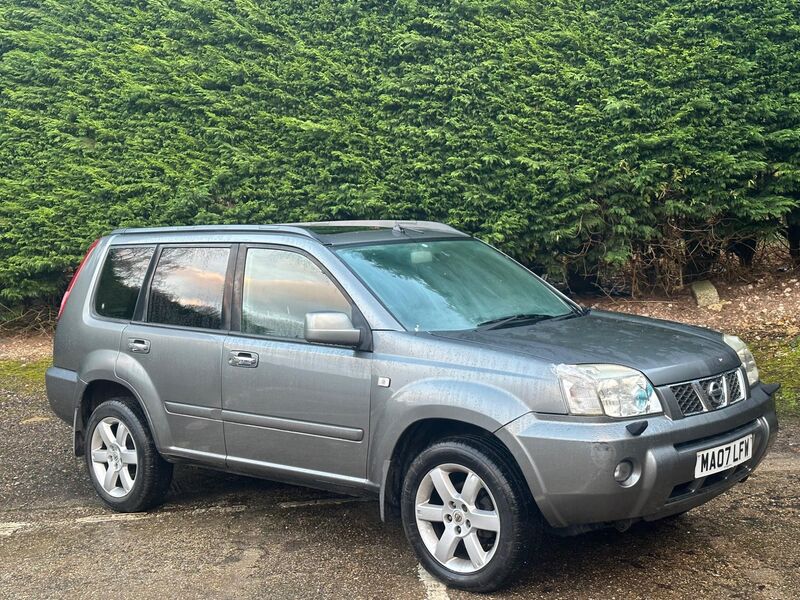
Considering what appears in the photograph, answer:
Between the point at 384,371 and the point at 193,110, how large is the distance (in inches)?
244

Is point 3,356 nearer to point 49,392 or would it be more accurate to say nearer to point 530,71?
point 49,392

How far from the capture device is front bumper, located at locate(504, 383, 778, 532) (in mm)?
3766

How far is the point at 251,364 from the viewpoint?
4.91 meters

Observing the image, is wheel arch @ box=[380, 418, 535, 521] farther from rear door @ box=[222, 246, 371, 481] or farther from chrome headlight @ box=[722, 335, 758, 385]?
chrome headlight @ box=[722, 335, 758, 385]

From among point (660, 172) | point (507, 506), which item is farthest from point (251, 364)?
point (660, 172)

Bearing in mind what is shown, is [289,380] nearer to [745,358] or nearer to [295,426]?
[295,426]

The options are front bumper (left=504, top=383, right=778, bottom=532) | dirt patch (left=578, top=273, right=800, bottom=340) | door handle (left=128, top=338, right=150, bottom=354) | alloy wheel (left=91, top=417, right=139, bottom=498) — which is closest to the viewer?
front bumper (left=504, top=383, right=778, bottom=532)

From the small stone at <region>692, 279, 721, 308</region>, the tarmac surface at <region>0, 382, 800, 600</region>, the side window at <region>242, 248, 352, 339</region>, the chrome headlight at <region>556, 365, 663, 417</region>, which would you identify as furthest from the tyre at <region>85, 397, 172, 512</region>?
the small stone at <region>692, 279, 721, 308</region>

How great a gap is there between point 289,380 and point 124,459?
1572 mm

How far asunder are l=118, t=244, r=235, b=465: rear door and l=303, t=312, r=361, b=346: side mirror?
0.88m

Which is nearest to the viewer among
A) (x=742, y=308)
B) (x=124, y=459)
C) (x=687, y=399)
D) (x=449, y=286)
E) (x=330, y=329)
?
(x=687, y=399)

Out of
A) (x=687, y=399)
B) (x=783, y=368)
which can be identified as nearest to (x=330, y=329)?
(x=687, y=399)

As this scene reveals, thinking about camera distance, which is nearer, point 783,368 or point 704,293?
point 783,368

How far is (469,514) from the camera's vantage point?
412cm
